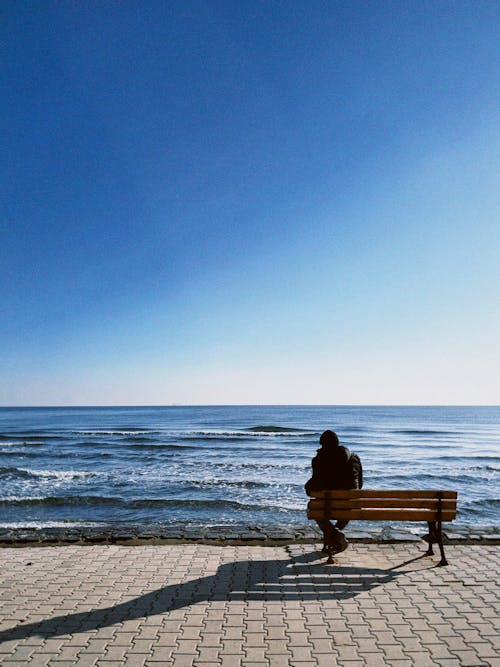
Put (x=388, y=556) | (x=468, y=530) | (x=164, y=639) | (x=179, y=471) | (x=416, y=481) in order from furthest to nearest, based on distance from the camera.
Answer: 1. (x=179, y=471)
2. (x=416, y=481)
3. (x=468, y=530)
4. (x=388, y=556)
5. (x=164, y=639)

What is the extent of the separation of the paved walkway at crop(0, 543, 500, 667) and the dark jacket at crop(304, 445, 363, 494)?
938 mm

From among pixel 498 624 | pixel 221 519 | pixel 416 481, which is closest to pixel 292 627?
pixel 498 624

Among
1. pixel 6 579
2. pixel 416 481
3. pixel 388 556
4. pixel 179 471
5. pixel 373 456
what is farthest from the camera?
pixel 373 456

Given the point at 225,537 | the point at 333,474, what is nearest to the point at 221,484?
the point at 225,537

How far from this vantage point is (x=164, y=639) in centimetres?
411

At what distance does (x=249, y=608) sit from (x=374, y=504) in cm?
231

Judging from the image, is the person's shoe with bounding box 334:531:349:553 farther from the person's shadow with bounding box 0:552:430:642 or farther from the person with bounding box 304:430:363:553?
the person's shadow with bounding box 0:552:430:642

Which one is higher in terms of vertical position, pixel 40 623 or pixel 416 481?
pixel 40 623

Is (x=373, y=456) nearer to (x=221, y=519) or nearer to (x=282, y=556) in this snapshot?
(x=221, y=519)

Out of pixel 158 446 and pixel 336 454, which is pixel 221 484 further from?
pixel 158 446

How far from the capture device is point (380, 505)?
20.9ft

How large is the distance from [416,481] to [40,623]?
1624 cm

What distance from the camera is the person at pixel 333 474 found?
6.53 m

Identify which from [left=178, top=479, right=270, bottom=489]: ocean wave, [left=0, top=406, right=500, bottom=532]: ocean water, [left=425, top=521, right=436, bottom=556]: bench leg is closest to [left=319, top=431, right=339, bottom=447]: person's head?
[left=425, top=521, right=436, bottom=556]: bench leg
